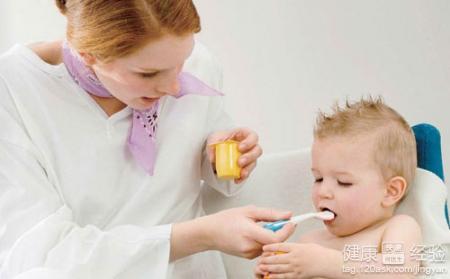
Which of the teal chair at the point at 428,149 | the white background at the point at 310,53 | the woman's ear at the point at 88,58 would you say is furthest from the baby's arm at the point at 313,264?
the white background at the point at 310,53

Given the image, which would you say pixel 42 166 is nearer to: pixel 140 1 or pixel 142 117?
pixel 142 117

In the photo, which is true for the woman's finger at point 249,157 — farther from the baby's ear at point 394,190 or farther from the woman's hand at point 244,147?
the baby's ear at point 394,190

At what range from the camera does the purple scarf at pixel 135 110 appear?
4.17ft

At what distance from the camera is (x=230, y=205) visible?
1.48m

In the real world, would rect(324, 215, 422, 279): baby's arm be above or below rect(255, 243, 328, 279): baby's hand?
above

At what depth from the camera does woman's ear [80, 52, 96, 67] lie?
118cm

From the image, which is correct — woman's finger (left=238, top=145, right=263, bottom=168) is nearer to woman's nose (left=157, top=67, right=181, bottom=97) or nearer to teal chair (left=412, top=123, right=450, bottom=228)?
woman's nose (left=157, top=67, right=181, bottom=97)

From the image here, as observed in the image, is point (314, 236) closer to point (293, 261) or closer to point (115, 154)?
point (293, 261)

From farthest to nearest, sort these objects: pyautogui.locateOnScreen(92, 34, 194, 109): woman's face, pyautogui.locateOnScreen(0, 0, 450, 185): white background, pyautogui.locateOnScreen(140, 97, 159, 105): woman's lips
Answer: pyautogui.locateOnScreen(0, 0, 450, 185): white background < pyautogui.locateOnScreen(140, 97, 159, 105): woman's lips < pyautogui.locateOnScreen(92, 34, 194, 109): woman's face

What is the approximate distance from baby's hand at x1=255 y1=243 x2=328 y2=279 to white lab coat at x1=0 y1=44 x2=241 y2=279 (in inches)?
8.4

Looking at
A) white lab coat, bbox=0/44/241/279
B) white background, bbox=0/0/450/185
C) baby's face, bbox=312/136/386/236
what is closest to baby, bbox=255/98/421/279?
baby's face, bbox=312/136/386/236

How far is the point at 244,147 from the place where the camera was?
128cm

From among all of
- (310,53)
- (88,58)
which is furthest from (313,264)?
(310,53)

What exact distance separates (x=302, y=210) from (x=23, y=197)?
536 mm
